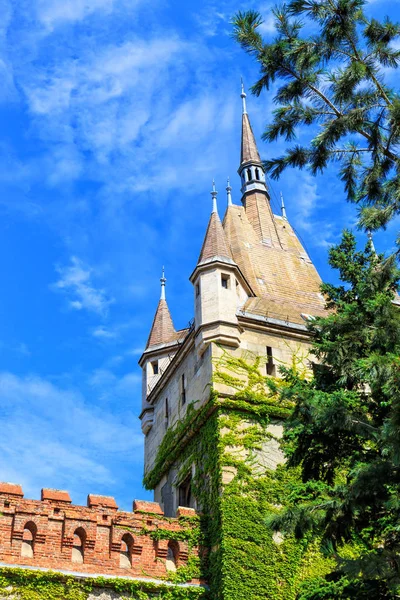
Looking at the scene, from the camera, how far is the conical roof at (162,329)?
25.8 m

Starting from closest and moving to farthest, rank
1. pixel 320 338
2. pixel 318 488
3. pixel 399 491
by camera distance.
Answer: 1. pixel 399 491
2. pixel 318 488
3. pixel 320 338

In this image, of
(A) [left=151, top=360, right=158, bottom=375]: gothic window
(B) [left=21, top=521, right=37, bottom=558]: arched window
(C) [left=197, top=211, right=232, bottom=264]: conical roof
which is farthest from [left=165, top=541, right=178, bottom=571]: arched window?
(A) [left=151, top=360, right=158, bottom=375]: gothic window

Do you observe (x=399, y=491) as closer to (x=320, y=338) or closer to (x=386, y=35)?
(x=320, y=338)

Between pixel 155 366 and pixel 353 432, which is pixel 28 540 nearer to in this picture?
pixel 353 432

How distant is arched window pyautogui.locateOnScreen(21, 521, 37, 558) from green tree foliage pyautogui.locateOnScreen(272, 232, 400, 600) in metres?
4.92

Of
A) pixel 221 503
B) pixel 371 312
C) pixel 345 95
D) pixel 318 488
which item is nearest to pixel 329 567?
pixel 221 503

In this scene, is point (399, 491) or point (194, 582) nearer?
point (399, 491)

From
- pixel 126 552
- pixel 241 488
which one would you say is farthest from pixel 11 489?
pixel 241 488

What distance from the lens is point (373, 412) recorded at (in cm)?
1470

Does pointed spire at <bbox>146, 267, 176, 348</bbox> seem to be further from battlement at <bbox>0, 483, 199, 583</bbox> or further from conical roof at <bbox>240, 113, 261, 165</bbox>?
battlement at <bbox>0, 483, 199, 583</bbox>

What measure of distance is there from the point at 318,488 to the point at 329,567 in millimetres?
4530

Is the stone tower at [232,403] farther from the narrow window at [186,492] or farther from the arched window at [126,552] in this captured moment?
the arched window at [126,552]

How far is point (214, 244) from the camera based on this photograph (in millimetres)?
22547

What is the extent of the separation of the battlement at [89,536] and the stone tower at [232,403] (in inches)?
34.5
